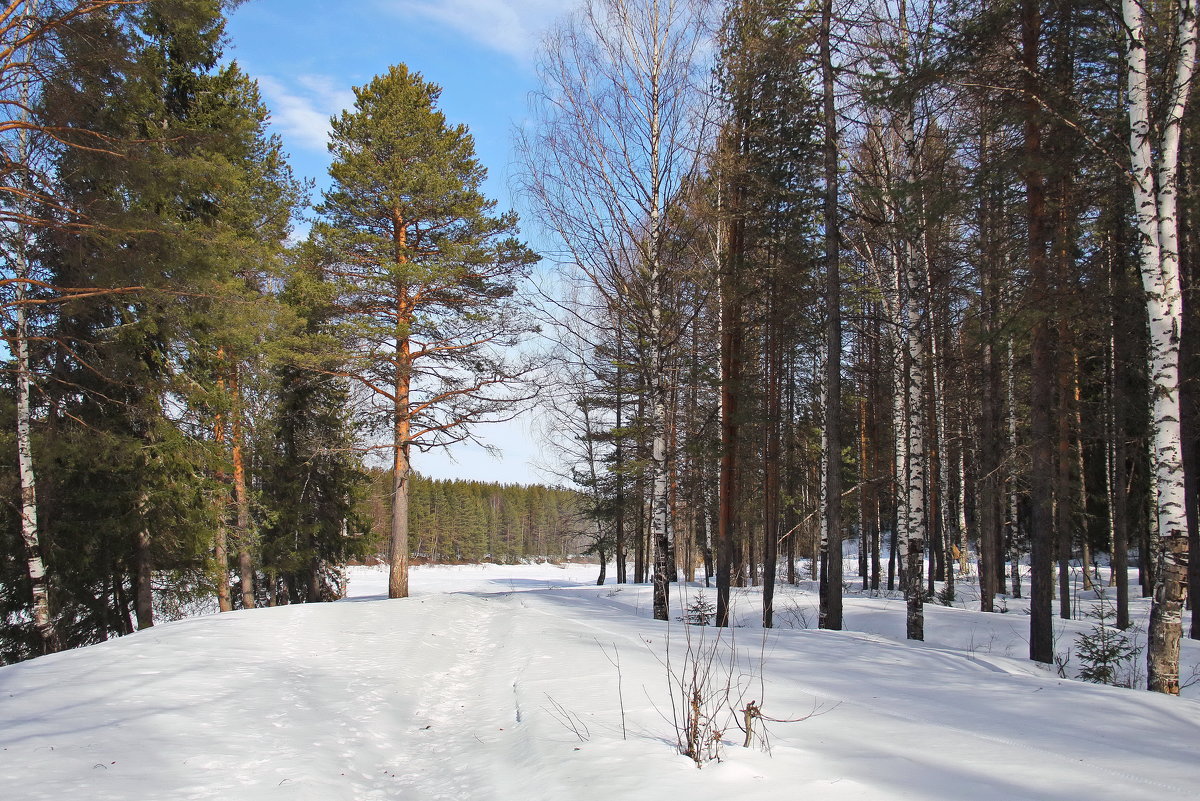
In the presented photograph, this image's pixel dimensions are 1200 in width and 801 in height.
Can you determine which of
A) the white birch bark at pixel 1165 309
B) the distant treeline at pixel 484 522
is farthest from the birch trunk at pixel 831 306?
the distant treeline at pixel 484 522

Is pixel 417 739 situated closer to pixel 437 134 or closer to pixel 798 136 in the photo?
pixel 798 136

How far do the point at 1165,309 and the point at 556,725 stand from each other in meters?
6.60

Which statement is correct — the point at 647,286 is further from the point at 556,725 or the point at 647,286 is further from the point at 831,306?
the point at 556,725

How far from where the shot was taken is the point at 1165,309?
5.93 m

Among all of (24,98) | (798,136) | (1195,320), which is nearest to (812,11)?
(798,136)

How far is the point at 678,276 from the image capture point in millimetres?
10680

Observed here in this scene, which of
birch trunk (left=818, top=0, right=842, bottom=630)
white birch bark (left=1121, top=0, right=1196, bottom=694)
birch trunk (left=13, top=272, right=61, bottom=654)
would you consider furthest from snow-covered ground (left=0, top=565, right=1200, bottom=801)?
birch trunk (left=13, top=272, right=61, bottom=654)

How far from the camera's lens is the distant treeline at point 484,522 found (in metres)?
69.2

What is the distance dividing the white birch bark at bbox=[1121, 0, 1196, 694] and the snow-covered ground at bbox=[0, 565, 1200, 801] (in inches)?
53.1

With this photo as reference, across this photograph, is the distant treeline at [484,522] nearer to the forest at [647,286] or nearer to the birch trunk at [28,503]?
the forest at [647,286]

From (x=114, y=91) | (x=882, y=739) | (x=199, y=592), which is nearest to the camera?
(x=882, y=739)

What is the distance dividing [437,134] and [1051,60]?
39.9ft

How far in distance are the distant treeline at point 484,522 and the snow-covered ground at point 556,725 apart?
50.8 meters

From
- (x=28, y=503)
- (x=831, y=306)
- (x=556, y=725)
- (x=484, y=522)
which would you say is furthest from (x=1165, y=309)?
(x=484, y=522)
